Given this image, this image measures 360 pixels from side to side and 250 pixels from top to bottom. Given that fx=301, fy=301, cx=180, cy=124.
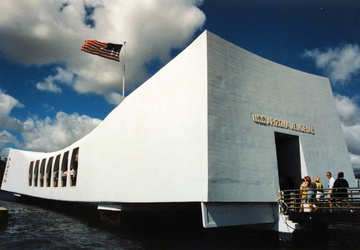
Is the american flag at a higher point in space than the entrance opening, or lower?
higher

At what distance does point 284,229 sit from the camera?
11.0 meters

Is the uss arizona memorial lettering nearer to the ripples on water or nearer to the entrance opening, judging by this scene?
the entrance opening

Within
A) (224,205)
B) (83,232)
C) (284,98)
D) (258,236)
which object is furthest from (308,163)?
Result: (83,232)

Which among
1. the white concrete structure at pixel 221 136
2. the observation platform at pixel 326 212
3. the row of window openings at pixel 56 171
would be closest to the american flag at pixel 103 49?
the white concrete structure at pixel 221 136

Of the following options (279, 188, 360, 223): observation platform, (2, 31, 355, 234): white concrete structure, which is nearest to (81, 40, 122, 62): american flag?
(2, 31, 355, 234): white concrete structure

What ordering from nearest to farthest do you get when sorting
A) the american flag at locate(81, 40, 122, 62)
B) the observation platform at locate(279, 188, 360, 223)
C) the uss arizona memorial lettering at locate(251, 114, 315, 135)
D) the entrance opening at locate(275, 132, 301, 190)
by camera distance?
the observation platform at locate(279, 188, 360, 223)
the uss arizona memorial lettering at locate(251, 114, 315, 135)
the entrance opening at locate(275, 132, 301, 190)
the american flag at locate(81, 40, 122, 62)

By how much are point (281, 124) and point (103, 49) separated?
11416 mm

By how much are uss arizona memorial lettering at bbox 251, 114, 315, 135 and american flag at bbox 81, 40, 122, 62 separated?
33.0 feet

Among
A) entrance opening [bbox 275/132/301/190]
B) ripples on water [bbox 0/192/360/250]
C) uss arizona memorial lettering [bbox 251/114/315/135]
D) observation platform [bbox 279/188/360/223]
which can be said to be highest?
uss arizona memorial lettering [bbox 251/114/315/135]

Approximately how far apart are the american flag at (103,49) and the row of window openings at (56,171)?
265 inches

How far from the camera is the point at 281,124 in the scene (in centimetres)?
1264

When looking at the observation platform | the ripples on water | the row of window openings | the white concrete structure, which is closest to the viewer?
the observation platform

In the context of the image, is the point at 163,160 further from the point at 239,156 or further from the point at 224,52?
the point at 224,52

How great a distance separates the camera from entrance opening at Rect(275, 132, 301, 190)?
1325 cm
